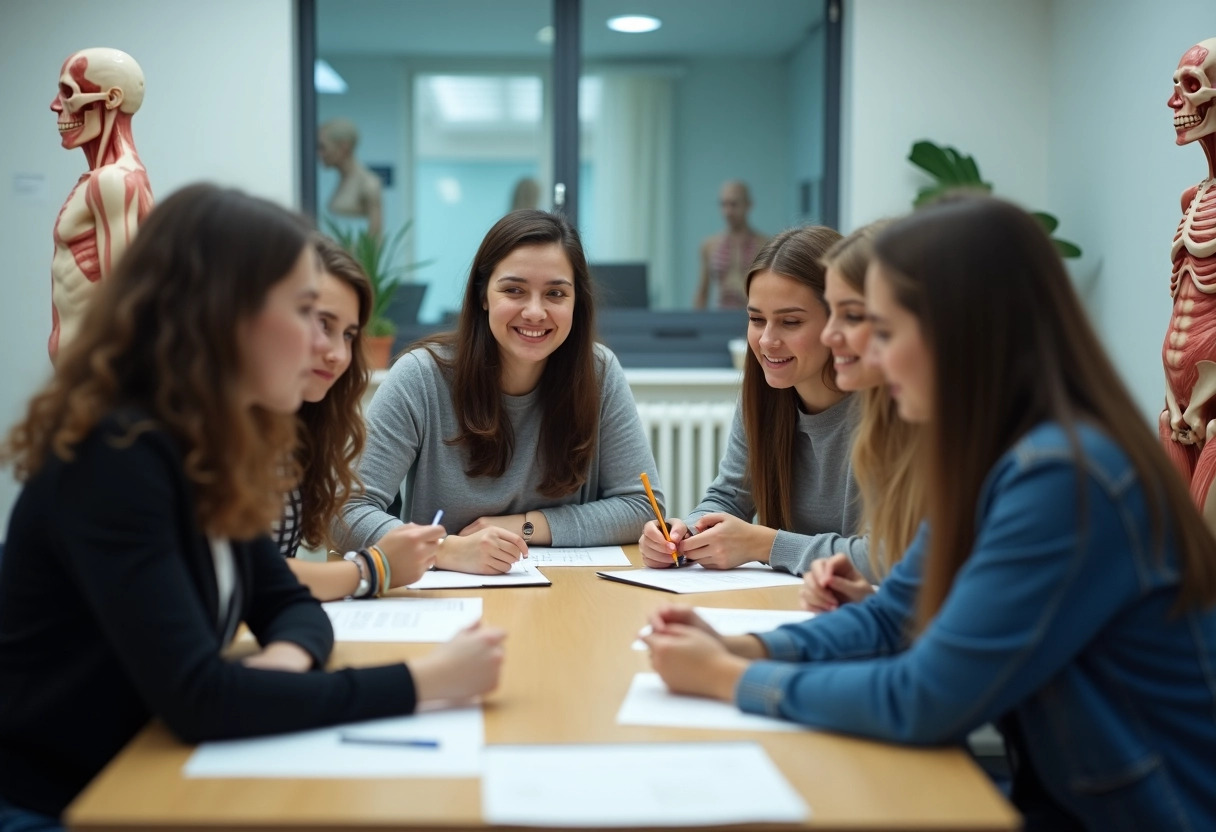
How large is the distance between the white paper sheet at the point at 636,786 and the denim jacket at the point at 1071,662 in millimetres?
140

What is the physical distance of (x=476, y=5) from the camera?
4.54 m

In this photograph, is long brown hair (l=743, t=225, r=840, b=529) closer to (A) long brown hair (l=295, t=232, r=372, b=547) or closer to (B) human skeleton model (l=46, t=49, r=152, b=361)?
(A) long brown hair (l=295, t=232, r=372, b=547)

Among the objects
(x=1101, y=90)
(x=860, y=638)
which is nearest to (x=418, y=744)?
(x=860, y=638)

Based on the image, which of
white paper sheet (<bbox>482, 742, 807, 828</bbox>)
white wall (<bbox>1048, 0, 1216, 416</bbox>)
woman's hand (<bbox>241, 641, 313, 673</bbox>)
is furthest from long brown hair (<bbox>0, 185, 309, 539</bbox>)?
white wall (<bbox>1048, 0, 1216, 416</bbox>)

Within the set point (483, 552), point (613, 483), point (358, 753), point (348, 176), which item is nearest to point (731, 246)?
point (348, 176)

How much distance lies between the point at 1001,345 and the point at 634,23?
378 cm

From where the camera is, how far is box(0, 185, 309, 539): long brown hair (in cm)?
108

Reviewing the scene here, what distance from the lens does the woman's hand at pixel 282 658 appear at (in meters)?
1.19

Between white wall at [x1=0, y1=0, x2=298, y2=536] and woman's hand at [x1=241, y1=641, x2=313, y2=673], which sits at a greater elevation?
white wall at [x1=0, y1=0, x2=298, y2=536]

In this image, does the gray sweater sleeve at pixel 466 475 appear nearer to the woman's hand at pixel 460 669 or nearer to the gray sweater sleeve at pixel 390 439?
the gray sweater sleeve at pixel 390 439

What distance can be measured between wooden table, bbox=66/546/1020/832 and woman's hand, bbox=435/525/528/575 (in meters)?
0.51

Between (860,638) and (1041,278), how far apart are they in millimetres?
458

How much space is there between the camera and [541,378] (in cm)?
236

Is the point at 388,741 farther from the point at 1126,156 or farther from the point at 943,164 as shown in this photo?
the point at 943,164
